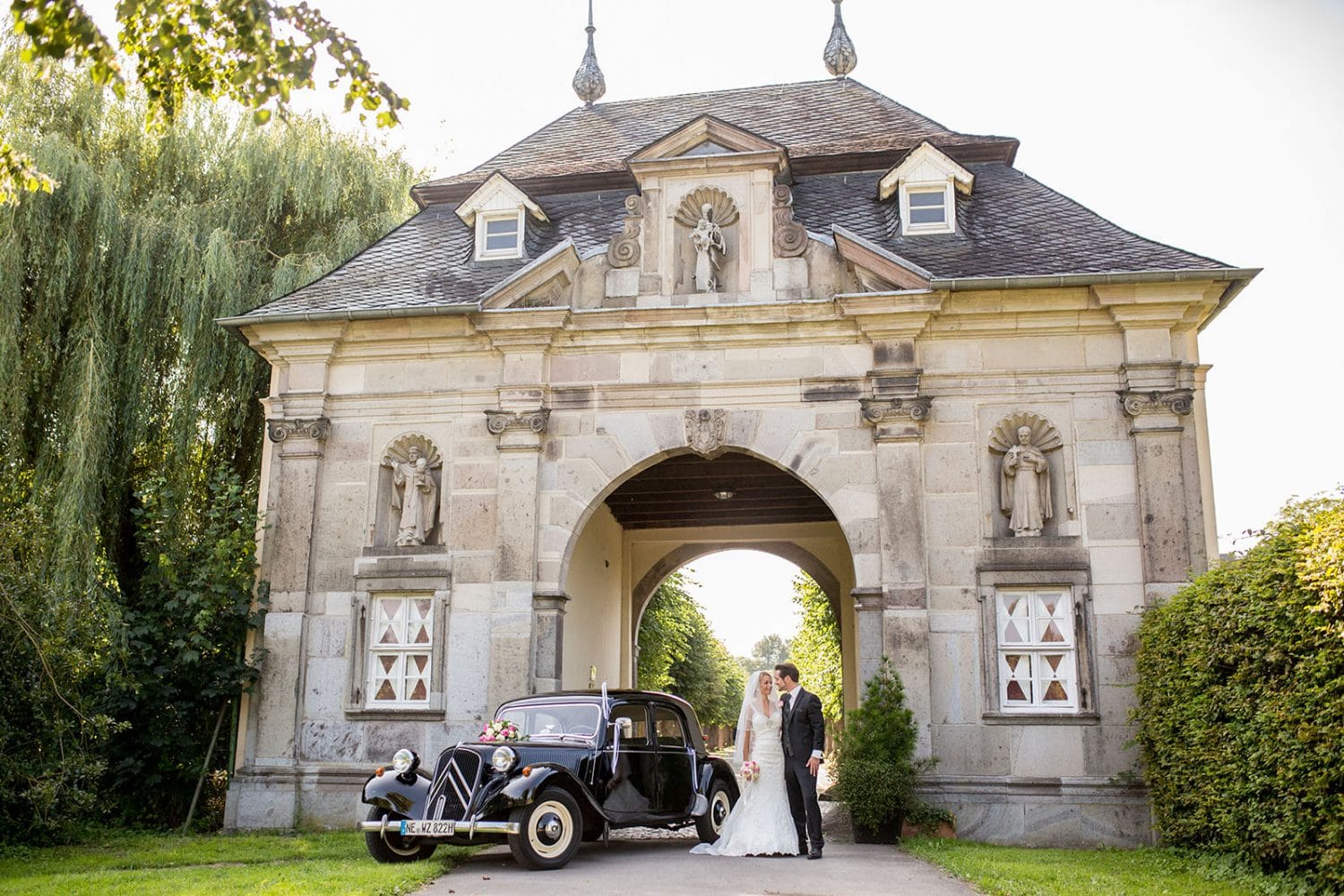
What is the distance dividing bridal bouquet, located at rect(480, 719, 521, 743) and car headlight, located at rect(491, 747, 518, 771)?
69 cm

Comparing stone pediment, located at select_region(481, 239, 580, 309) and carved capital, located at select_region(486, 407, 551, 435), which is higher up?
stone pediment, located at select_region(481, 239, 580, 309)

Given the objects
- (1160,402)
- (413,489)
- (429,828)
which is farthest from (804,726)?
(413,489)

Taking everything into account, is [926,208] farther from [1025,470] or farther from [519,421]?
[519,421]

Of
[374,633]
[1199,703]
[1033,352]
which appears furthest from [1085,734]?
[374,633]

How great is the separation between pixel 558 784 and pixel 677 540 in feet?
37.9

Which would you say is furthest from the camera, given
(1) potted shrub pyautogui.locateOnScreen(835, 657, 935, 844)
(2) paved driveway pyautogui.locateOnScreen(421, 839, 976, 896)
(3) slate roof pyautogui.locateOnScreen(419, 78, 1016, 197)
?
(3) slate roof pyautogui.locateOnScreen(419, 78, 1016, 197)

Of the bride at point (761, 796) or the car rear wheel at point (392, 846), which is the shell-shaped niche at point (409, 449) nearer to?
the bride at point (761, 796)

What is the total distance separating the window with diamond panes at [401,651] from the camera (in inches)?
568

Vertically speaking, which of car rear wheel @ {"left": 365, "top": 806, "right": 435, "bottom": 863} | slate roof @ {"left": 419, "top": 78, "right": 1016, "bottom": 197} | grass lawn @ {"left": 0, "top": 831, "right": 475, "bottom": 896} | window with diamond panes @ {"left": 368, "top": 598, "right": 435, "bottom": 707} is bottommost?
grass lawn @ {"left": 0, "top": 831, "right": 475, "bottom": 896}

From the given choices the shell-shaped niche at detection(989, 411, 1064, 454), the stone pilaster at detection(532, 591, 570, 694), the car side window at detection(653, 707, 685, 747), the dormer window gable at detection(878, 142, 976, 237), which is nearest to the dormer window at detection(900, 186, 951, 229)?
the dormer window gable at detection(878, 142, 976, 237)

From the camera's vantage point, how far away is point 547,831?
392 inches

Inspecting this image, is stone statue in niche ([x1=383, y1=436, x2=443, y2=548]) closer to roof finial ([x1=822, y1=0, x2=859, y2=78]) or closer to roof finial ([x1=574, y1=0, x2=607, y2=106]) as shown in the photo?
roof finial ([x1=574, y1=0, x2=607, y2=106])

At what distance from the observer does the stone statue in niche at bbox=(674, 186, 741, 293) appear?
1473 centimetres

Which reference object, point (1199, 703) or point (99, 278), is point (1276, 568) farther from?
point (99, 278)
